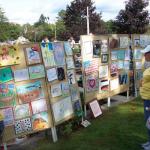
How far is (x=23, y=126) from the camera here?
571 cm

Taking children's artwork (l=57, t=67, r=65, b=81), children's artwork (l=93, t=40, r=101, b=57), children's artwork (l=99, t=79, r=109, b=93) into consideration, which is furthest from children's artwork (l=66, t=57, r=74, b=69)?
children's artwork (l=99, t=79, r=109, b=93)

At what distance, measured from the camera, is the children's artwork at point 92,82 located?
7.70m

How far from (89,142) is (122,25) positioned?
30.2 m

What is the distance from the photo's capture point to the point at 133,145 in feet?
19.4

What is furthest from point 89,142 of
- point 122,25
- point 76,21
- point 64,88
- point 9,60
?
point 76,21

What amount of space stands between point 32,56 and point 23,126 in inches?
45.4

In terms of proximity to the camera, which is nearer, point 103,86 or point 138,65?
point 103,86

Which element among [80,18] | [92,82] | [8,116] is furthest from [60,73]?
[80,18]

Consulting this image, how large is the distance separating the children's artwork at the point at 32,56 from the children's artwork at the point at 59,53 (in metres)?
0.48

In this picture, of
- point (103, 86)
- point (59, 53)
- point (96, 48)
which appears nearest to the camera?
point (59, 53)

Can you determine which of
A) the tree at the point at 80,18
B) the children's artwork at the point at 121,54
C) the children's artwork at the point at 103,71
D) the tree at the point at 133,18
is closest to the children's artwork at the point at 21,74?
the children's artwork at the point at 103,71

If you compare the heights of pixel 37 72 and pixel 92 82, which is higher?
pixel 37 72

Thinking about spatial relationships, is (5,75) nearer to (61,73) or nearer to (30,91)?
(30,91)

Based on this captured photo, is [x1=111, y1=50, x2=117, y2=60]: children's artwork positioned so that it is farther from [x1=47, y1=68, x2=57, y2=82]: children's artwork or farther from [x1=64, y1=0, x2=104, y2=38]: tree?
[x1=64, y1=0, x2=104, y2=38]: tree
